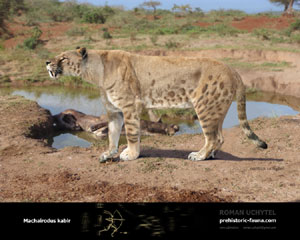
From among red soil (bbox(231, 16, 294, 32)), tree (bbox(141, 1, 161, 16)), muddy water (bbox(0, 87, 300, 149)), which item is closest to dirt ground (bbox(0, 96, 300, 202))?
muddy water (bbox(0, 87, 300, 149))

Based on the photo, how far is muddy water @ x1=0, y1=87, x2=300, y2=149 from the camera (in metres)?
12.1

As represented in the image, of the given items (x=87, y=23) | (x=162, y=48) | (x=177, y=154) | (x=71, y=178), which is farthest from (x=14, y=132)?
(x=87, y=23)

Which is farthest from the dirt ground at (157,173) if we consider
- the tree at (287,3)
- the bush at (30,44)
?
the tree at (287,3)

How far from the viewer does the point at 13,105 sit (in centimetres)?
1253

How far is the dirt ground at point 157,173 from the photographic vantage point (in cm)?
576

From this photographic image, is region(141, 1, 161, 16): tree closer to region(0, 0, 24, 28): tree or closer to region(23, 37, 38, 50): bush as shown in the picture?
region(0, 0, 24, 28): tree

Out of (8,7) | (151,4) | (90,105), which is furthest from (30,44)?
(151,4)

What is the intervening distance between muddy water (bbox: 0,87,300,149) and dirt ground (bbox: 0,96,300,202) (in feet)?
8.67

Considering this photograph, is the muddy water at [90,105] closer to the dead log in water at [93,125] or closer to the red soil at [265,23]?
the dead log in water at [93,125]

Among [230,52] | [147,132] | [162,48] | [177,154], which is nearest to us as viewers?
[177,154]

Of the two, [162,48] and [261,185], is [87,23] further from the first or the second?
[261,185]

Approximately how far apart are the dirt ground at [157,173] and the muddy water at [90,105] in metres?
2.64

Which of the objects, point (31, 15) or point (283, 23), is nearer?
point (283, 23)
